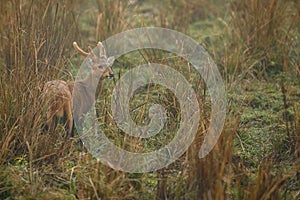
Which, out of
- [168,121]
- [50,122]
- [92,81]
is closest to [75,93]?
[92,81]

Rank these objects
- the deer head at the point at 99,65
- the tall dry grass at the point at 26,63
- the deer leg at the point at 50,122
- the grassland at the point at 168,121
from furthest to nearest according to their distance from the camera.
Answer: the deer head at the point at 99,65, the deer leg at the point at 50,122, the tall dry grass at the point at 26,63, the grassland at the point at 168,121

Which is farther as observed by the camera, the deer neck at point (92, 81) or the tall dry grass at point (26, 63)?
the deer neck at point (92, 81)

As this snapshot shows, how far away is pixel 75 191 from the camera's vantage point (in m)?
3.26

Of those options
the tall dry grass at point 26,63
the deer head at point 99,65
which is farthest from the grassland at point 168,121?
the deer head at point 99,65

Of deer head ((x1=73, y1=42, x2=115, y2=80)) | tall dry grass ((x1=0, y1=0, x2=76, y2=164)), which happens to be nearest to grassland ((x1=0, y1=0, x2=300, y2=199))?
tall dry grass ((x1=0, y1=0, x2=76, y2=164))

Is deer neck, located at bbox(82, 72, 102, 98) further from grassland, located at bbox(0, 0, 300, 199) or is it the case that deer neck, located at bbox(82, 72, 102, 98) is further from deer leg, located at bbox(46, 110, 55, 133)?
deer leg, located at bbox(46, 110, 55, 133)

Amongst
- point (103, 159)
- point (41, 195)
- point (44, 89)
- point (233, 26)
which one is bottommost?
point (41, 195)

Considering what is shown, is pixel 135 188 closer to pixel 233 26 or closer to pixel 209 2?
pixel 233 26

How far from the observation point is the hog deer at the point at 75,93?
12.6 feet

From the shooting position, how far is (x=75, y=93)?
14.1ft

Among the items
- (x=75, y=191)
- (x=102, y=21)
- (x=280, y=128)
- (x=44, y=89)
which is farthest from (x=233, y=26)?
(x=75, y=191)

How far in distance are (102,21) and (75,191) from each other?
9.86ft

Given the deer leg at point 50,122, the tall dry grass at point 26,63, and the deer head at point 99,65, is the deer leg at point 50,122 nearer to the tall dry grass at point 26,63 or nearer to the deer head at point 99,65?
the tall dry grass at point 26,63

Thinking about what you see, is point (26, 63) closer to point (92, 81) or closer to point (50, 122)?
point (92, 81)
